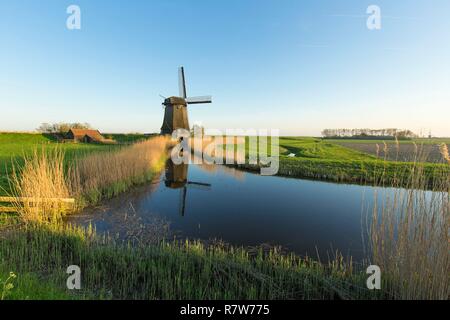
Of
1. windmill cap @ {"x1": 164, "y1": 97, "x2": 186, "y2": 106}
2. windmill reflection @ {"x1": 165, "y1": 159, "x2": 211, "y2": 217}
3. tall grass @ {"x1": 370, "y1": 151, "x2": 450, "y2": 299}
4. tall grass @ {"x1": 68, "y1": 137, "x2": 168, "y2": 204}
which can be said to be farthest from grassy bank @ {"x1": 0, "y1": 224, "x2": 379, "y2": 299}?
windmill cap @ {"x1": 164, "y1": 97, "x2": 186, "y2": 106}

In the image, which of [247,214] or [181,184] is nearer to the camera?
[247,214]

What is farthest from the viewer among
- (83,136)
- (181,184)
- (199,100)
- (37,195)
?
(83,136)

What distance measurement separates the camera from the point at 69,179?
8.04m

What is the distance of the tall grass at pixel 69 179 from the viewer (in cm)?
595

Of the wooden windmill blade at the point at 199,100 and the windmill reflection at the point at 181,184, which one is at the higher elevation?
the wooden windmill blade at the point at 199,100

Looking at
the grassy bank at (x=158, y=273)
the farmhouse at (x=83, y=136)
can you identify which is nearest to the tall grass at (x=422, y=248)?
the grassy bank at (x=158, y=273)

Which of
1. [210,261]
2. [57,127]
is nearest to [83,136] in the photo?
[57,127]

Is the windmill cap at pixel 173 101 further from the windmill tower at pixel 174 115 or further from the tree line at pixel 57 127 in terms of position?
the tree line at pixel 57 127

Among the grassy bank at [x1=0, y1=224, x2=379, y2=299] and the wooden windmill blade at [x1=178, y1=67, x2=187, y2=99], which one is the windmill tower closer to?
the wooden windmill blade at [x1=178, y1=67, x2=187, y2=99]

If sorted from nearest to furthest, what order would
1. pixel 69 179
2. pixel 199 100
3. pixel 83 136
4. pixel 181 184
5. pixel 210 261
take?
1. pixel 210 261
2. pixel 69 179
3. pixel 181 184
4. pixel 199 100
5. pixel 83 136

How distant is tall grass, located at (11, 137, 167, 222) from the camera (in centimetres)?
595

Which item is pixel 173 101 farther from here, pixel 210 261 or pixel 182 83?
pixel 210 261

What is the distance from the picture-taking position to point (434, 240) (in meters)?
2.93
